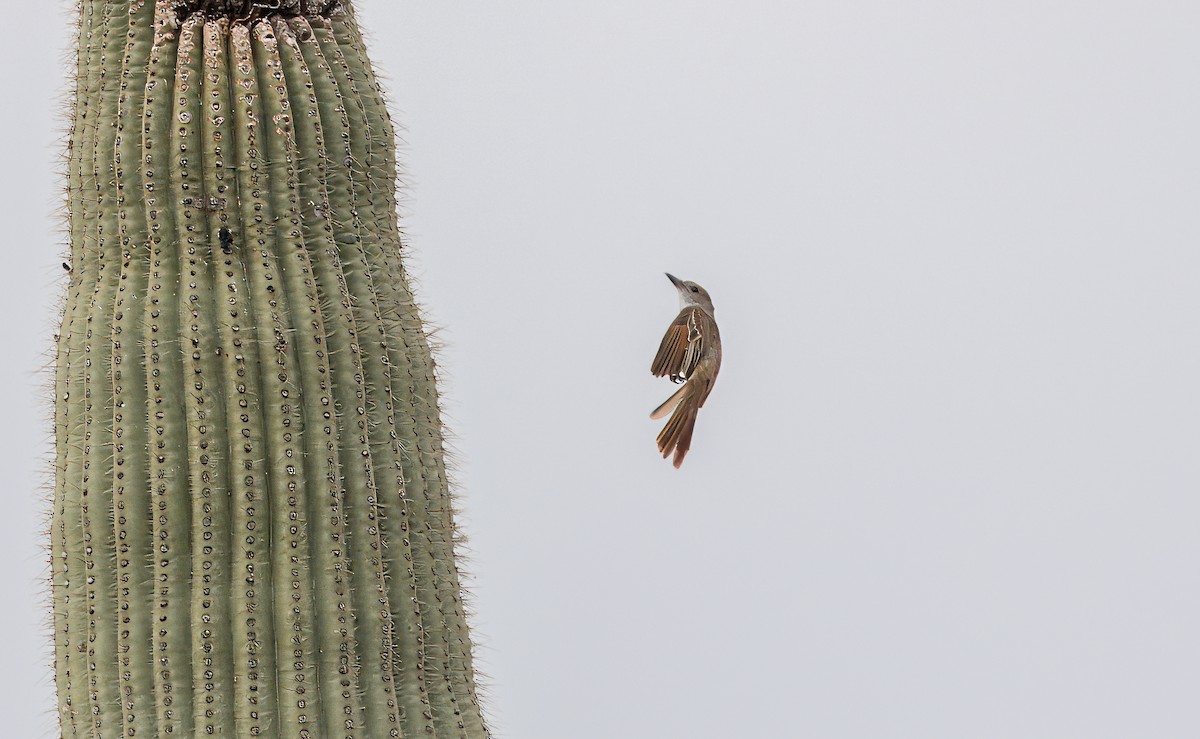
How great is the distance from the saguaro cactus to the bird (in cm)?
34

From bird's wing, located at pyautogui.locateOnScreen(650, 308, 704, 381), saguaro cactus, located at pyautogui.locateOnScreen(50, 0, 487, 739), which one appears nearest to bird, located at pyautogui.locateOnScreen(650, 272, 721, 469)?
bird's wing, located at pyautogui.locateOnScreen(650, 308, 704, 381)

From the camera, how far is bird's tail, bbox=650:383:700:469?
1617mm

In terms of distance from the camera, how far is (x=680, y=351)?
1.60 metres

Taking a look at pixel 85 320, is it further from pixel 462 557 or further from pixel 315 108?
pixel 462 557

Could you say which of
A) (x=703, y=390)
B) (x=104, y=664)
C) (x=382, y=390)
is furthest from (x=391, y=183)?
(x=104, y=664)

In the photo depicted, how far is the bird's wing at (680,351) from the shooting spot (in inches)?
63.1

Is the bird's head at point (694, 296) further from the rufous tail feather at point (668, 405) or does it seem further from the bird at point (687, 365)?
the rufous tail feather at point (668, 405)

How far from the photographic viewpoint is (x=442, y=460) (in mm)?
1417

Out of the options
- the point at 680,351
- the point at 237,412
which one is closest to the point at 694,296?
the point at 680,351

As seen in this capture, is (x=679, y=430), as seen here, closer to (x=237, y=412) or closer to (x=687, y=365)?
(x=687, y=365)

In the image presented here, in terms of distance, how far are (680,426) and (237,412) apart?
0.58m

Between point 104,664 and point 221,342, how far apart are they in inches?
12.9

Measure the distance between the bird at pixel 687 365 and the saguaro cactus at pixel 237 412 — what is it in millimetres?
343

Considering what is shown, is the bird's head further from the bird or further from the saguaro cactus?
the saguaro cactus
